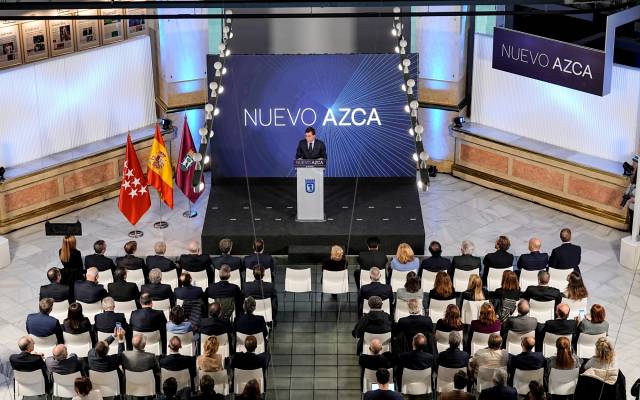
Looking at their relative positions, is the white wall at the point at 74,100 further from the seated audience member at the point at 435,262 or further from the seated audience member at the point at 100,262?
→ the seated audience member at the point at 435,262

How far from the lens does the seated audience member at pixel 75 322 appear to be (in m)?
12.7

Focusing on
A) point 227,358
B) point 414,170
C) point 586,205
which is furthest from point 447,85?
point 227,358

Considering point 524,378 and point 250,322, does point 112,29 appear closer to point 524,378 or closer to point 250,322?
point 250,322

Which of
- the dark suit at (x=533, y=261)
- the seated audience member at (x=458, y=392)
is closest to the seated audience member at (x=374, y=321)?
the seated audience member at (x=458, y=392)

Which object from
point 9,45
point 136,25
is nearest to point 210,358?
point 9,45

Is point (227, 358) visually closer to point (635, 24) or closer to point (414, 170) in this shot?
point (414, 170)

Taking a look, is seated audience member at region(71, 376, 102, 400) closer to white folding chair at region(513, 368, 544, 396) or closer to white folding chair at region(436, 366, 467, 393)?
white folding chair at region(436, 366, 467, 393)

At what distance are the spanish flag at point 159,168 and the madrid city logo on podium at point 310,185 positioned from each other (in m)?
2.25

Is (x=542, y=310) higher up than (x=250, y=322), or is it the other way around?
(x=250, y=322)

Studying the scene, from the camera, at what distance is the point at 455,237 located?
56.6 ft

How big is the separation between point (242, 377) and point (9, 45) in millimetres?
7718

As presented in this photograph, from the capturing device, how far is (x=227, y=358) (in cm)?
1270

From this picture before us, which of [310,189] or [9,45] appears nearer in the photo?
[310,189]

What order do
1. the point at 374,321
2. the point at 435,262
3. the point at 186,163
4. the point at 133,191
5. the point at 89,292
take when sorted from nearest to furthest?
the point at 374,321
the point at 89,292
the point at 435,262
the point at 133,191
the point at 186,163
